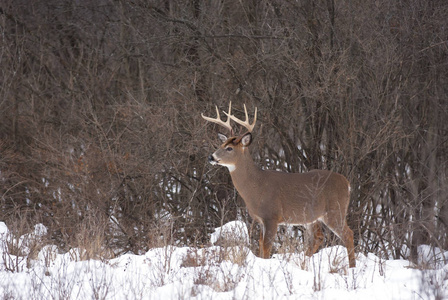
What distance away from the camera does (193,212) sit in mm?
10961

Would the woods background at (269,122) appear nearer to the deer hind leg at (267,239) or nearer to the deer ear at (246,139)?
the deer ear at (246,139)

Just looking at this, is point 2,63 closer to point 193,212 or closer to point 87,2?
point 87,2

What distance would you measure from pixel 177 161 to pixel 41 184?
8.39ft

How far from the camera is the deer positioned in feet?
25.2

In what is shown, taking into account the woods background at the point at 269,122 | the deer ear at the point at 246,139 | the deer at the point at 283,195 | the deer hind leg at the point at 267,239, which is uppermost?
the woods background at the point at 269,122

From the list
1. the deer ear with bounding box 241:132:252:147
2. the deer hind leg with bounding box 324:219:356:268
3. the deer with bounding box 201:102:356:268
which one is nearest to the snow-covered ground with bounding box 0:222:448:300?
the deer hind leg with bounding box 324:219:356:268

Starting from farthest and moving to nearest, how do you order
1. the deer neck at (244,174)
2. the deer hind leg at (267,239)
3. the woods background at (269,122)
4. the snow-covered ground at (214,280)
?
the woods background at (269,122) < the deer neck at (244,174) < the deer hind leg at (267,239) < the snow-covered ground at (214,280)

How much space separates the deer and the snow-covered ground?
3.97 feet

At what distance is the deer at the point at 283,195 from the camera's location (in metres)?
7.67

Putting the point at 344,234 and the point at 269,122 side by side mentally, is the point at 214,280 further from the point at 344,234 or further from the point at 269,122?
the point at 269,122

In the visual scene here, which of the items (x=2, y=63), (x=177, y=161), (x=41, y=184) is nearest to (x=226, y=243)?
(x=177, y=161)

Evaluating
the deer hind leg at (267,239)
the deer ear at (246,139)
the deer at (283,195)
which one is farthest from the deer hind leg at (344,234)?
the deer ear at (246,139)

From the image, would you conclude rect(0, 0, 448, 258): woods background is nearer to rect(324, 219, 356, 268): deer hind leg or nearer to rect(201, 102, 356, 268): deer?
rect(201, 102, 356, 268): deer

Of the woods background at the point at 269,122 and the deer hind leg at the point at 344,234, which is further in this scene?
the woods background at the point at 269,122
